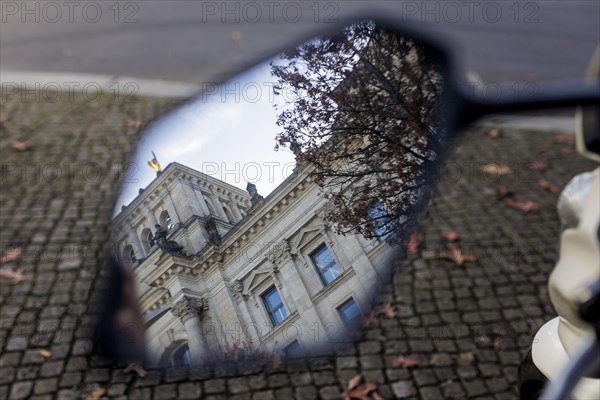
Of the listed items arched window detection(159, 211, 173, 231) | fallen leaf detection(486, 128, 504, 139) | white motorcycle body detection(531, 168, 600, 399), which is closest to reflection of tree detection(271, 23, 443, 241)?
arched window detection(159, 211, 173, 231)

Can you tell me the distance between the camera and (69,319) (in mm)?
3613

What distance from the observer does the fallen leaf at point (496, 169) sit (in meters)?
5.67

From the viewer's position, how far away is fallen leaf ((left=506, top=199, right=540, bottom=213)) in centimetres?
505

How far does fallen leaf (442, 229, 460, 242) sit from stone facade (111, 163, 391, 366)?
3140 mm

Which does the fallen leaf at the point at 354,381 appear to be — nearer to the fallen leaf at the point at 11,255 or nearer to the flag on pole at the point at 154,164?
the flag on pole at the point at 154,164

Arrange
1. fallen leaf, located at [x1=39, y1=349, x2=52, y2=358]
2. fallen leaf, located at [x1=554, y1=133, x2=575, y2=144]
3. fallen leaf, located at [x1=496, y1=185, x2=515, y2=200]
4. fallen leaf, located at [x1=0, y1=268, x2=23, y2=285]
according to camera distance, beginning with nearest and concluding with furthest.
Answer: fallen leaf, located at [x1=39, y1=349, x2=52, y2=358], fallen leaf, located at [x1=0, y1=268, x2=23, y2=285], fallen leaf, located at [x1=496, y1=185, x2=515, y2=200], fallen leaf, located at [x1=554, y1=133, x2=575, y2=144]

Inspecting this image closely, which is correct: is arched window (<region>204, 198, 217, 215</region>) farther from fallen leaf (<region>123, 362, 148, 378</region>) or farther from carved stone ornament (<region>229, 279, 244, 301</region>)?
fallen leaf (<region>123, 362, 148, 378</region>)

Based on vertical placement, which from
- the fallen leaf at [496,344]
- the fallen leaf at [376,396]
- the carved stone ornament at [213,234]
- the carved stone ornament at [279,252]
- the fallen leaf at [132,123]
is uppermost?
the fallen leaf at [132,123]

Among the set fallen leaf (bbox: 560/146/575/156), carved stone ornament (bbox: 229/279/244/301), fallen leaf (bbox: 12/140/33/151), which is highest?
fallen leaf (bbox: 12/140/33/151)

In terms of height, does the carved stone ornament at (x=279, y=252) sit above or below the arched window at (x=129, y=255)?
below

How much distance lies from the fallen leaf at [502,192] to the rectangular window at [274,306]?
4.18 metres

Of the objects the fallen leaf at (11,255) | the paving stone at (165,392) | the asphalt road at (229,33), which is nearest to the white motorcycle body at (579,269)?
the paving stone at (165,392)

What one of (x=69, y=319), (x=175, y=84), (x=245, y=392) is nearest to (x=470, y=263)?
(x=245, y=392)

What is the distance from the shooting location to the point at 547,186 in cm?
546
